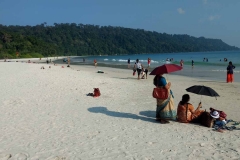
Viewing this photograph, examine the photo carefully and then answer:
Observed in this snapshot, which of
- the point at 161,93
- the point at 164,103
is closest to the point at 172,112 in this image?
the point at 164,103

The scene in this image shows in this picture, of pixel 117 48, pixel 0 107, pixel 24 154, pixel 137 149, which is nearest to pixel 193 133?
pixel 137 149

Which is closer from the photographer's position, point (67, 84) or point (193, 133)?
point (193, 133)

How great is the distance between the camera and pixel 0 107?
Answer: 8914 millimetres

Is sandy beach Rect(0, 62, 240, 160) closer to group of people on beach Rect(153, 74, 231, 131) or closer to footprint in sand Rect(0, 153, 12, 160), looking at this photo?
footprint in sand Rect(0, 153, 12, 160)

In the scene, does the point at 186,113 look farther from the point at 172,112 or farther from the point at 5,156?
the point at 5,156

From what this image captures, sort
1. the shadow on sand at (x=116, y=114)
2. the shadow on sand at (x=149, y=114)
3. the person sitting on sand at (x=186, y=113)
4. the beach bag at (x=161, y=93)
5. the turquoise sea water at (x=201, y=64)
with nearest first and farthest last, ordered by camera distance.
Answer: the beach bag at (x=161, y=93) → the person sitting on sand at (x=186, y=113) → the shadow on sand at (x=116, y=114) → the shadow on sand at (x=149, y=114) → the turquoise sea water at (x=201, y=64)

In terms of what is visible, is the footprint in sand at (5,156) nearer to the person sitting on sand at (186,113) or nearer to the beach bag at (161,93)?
the beach bag at (161,93)

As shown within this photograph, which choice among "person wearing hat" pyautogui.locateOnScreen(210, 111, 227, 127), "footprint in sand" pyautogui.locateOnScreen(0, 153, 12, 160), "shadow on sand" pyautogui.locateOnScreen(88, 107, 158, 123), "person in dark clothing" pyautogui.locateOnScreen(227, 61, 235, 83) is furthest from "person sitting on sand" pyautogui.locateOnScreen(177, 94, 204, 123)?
"person in dark clothing" pyautogui.locateOnScreen(227, 61, 235, 83)

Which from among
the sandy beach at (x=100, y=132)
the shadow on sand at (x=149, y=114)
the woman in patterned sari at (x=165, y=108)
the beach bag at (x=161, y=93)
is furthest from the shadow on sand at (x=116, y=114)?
the beach bag at (x=161, y=93)

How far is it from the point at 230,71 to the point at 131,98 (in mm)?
9331

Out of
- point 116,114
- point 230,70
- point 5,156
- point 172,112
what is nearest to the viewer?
point 5,156

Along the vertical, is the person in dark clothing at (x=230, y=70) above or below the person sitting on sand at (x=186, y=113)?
above

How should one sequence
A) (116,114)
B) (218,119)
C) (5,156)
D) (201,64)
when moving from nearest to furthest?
(5,156) → (218,119) → (116,114) → (201,64)

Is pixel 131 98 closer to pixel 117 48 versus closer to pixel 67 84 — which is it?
pixel 67 84
